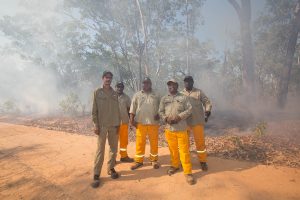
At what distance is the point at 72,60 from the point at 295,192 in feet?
91.6

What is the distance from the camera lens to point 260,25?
1029 inches

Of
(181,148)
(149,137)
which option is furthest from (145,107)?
(181,148)

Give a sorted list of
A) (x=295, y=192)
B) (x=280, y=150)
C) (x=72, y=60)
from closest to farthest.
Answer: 1. (x=295, y=192)
2. (x=280, y=150)
3. (x=72, y=60)

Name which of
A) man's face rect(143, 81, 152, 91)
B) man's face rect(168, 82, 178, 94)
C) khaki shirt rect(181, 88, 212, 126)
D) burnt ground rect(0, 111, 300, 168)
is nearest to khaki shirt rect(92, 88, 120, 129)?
man's face rect(143, 81, 152, 91)

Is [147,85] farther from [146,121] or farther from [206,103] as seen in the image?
[206,103]

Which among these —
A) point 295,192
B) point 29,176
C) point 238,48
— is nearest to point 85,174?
point 29,176

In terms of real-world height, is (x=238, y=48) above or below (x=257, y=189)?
above

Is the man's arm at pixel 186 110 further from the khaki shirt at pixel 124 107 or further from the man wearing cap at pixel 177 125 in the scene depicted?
the khaki shirt at pixel 124 107

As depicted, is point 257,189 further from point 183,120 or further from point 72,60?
point 72,60

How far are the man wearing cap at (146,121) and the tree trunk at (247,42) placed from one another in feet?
43.1

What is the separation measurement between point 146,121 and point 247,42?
13.8 metres

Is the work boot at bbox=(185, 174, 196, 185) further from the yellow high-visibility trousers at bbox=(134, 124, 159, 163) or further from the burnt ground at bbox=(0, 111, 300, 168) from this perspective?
the burnt ground at bbox=(0, 111, 300, 168)

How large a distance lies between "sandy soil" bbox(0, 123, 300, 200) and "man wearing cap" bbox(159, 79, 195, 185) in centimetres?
29

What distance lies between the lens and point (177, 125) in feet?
15.9
